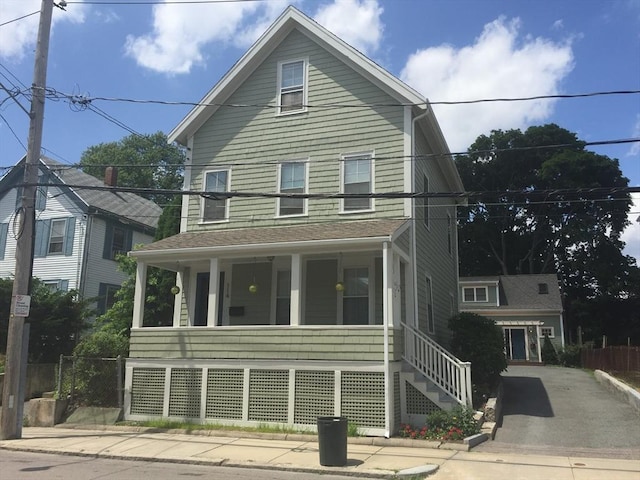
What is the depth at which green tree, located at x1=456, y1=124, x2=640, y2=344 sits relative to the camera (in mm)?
47844

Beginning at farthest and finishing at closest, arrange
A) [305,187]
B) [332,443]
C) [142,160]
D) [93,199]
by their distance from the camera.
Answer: [142,160] → [93,199] → [305,187] → [332,443]

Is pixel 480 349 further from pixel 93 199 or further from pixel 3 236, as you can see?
pixel 3 236

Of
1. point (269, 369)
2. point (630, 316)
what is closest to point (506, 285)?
point (630, 316)

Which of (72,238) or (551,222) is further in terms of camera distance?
(551,222)

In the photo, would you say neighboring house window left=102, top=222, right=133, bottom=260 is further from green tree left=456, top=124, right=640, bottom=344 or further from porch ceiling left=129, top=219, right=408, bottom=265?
green tree left=456, top=124, right=640, bottom=344

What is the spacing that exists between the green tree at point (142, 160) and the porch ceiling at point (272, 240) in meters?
32.0

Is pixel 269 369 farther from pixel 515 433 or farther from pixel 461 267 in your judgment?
pixel 461 267

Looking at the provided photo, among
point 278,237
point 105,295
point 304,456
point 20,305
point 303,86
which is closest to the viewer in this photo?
point 304,456

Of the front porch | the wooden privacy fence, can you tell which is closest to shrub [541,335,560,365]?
the wooden privacy fence

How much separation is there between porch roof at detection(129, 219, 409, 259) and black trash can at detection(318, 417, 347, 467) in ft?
14.2

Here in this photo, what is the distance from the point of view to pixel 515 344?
121 feet

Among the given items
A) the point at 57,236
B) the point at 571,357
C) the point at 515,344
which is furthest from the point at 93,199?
the point at 571,357

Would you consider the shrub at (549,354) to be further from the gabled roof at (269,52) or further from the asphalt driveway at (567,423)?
the gabled roof at (269,52)

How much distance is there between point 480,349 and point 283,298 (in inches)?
219
